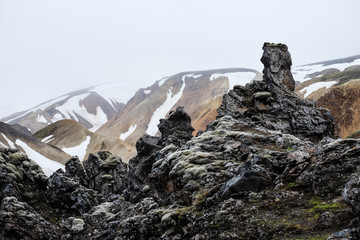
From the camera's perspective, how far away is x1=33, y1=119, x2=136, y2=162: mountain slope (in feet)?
386

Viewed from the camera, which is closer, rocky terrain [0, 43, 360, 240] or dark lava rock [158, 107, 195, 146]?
rocky terrain [0, 43, 360, 240]

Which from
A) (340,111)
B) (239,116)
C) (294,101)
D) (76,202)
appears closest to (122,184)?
(76,202)

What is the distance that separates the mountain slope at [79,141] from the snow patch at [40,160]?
24.7 m

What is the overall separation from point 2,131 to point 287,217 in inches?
4245

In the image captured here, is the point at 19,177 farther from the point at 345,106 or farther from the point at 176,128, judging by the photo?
the point at 345,106

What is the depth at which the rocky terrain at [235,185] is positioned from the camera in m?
12.0

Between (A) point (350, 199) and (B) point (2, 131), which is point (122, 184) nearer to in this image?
(A) point (350, 199)

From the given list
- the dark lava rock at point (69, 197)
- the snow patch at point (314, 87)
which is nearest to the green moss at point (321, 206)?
the dark lava rock at point (69, 197)

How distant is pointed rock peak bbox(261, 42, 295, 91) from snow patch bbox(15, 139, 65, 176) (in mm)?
64755

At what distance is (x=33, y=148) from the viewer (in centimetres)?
9588

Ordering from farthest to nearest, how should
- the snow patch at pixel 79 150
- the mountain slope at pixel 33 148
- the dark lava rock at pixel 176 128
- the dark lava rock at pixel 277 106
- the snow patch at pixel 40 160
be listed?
the snow patch at pixel 79 150
the mountain slope at pixel 33 148
the snow patch at pixel 40 160
the dark lava rock at pixel 176 128
the dark lava rock at pixel 277 106

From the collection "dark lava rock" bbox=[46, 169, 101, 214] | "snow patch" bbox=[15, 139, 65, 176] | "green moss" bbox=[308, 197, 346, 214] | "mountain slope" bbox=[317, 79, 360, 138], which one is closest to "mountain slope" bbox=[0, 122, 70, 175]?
"snow patch" bbox=[15, 139, 65, 176]

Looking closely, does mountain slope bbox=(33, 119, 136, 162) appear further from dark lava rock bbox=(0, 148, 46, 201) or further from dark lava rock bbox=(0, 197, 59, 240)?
dark lava rock bbox=(0, 197, 59, 240)

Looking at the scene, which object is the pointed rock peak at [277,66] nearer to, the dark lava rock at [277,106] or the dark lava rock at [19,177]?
the dark lava rock at [277,106]
